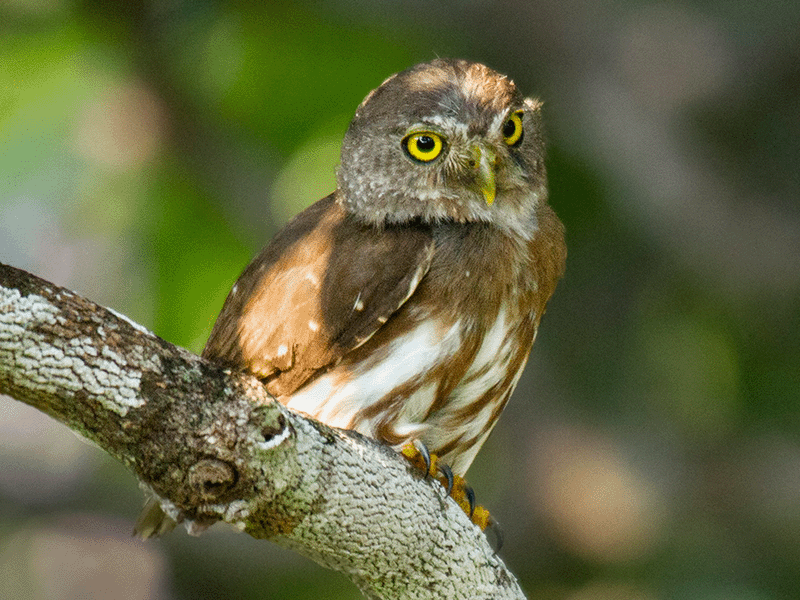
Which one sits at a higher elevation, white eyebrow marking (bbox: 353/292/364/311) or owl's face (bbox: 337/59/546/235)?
owl's face (bbox: 337/59/546/235)

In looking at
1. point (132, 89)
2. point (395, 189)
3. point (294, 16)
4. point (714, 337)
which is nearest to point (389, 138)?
point (395, 189)

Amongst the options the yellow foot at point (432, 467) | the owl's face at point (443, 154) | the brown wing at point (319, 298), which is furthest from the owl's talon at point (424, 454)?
the owl's face at point (443, 154)

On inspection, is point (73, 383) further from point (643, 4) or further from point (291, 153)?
point (643, 4)

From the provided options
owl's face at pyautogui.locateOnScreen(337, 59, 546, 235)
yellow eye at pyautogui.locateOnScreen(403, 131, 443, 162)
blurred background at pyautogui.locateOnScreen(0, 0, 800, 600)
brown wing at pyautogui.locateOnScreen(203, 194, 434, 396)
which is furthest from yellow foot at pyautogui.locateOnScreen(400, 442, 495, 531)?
blurred background at pyautogui.locateOnScreen(0, 0, 800, 600)

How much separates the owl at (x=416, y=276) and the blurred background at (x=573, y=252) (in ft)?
4.35

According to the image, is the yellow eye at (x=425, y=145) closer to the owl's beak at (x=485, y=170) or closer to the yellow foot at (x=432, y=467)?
the owl's beak at (x=485, y=170)

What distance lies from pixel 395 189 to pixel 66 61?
2.01 m

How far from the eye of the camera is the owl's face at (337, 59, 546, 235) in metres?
3.62

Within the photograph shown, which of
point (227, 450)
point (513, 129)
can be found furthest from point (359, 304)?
point (227, 450)

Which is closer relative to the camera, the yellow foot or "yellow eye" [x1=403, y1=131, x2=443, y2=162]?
the yellow foot

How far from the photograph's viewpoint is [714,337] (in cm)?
610

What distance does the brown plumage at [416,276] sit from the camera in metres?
3.39

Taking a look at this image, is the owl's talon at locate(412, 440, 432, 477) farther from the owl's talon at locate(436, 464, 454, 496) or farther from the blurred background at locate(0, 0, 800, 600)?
the blurred background at locate(0, 0, 800, 600)

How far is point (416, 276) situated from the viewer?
133 inches
